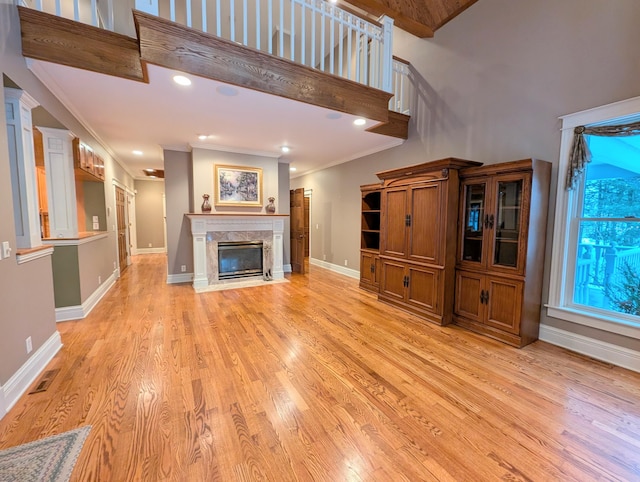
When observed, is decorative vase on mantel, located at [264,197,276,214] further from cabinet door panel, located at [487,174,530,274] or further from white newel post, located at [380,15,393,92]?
cabinet door panel, located at [487,174,530,274]

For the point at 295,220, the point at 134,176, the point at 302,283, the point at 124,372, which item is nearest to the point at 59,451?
the point at 124,372

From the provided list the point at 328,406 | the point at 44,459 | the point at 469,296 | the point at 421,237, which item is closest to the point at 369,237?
the point at 421,237

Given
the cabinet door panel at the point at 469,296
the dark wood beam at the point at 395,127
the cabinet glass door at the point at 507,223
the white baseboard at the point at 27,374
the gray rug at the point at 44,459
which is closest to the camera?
the gray rug at the point at 44,459

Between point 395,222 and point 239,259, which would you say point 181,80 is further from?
point 239,259

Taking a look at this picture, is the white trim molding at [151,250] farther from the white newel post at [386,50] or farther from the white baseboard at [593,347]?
the white baseboard at [593,347]

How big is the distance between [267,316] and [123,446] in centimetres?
211

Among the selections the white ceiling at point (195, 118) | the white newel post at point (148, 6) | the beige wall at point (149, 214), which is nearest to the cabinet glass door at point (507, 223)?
the white ceiling at point (195, 118)

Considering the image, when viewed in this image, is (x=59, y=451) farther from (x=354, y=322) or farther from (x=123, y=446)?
(x=354, y=322)

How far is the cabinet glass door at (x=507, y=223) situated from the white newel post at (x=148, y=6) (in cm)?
371

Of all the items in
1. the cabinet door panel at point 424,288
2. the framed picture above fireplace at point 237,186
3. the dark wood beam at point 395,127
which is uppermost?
the dark wood beam at point 395,127

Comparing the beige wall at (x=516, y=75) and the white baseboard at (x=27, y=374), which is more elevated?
the beige wall at (x=516, y=75)

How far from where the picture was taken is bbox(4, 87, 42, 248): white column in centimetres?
225

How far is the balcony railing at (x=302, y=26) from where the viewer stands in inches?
113

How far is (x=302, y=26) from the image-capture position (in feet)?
9.61
